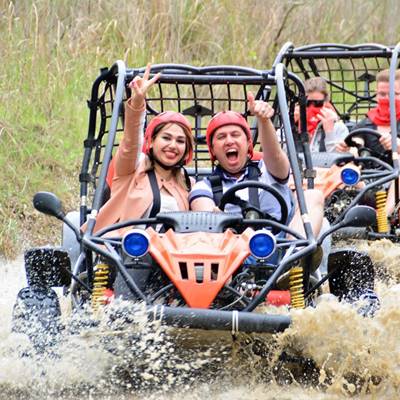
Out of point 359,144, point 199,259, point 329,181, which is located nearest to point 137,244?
point 199,259

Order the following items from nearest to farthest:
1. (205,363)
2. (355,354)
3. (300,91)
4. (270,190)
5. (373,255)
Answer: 1. (355,354)
2. (205,363)
3. (270,190)
4. (300,91)
5. (373,255)

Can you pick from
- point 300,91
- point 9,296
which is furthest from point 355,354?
point 9,296

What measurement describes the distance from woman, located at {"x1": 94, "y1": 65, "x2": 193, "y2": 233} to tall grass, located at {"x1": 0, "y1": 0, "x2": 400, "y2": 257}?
2.65m

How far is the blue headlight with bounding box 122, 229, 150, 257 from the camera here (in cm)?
568

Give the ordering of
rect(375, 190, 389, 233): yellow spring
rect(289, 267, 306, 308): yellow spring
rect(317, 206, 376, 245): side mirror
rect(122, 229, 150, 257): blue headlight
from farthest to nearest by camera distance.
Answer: rect(375, 190, 389, 233): yellow spring, rect(317, 206, 376, 245): side mirror, rect(289, 267, 306, 308): yellow spring, rect(122, 229, 150, 257): blue headlight

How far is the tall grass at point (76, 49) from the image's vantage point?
33.6 ft

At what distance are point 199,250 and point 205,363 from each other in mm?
611

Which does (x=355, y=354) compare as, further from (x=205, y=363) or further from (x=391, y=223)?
(x=391, y=223)

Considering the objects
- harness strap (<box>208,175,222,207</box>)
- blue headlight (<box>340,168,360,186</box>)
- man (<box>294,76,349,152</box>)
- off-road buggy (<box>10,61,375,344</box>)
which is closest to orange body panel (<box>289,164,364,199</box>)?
blue headlight (<box>340,168,360,186</box>)

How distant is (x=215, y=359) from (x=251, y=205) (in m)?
0.99

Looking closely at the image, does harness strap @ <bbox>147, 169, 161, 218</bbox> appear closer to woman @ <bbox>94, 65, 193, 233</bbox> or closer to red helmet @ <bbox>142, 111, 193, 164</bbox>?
woman @ <bbox>94, 65, 193, 233</bbox>

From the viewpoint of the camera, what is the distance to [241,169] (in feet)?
22.2

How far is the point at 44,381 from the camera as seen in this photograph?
18.2 feet

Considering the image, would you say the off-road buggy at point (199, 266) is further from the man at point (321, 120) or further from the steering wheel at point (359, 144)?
the man at point (321, 120)
